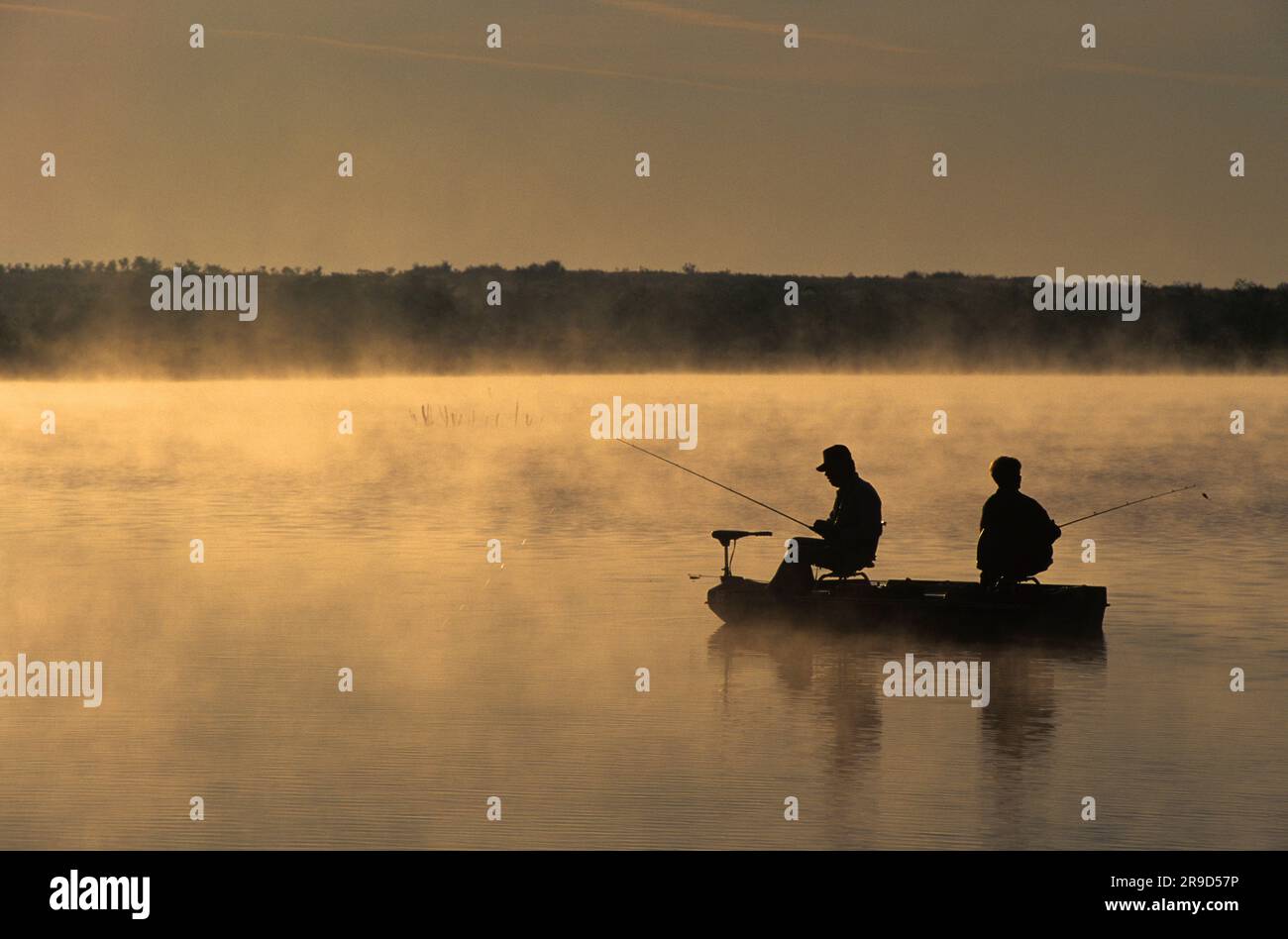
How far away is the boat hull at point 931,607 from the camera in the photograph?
13930mm

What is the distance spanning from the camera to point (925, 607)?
14.0 m

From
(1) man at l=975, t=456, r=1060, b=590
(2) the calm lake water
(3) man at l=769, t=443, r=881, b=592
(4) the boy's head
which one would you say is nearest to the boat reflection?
(2) the calm lake water

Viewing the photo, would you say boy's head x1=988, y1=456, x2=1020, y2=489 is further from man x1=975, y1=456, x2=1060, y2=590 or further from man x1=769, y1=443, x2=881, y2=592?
man x1=769, y1=443, x2=881, y2=592

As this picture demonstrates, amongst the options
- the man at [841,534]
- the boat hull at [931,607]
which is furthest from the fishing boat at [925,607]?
the man at [841,534]

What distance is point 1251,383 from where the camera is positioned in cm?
6100

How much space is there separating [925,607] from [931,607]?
40 mm

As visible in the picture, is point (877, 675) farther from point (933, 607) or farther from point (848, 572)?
point (848, 572)

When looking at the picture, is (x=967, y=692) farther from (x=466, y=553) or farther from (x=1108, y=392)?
(x=1108, y=392)

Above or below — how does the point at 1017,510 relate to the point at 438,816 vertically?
above

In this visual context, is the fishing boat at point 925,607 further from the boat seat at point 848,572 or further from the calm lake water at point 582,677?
the calm lake water at point 582,677

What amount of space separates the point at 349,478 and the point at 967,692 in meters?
17.7

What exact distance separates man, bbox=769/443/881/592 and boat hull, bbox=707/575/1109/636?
0.12m

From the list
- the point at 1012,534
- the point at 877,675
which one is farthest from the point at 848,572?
the point at 877,675
